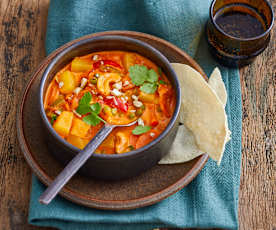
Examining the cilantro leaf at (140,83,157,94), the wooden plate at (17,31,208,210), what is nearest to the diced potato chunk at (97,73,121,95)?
the cilantro leaf at (140,83,157,94)

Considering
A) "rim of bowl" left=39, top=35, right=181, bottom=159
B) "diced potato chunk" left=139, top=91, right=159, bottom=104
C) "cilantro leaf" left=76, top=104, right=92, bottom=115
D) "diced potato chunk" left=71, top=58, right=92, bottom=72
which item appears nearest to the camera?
"rim of bowl" left=39, top=35, right=181, bottom=159

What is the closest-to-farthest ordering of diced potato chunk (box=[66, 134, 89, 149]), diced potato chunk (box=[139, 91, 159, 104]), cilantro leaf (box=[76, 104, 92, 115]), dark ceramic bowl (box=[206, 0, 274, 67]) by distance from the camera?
1. diced potato chunk (box=[66, 134, 89, 149])
2. cilantro leaf (box=[76, 104, 92, 115])
3. diced potato chunk (box=[139, 91, 159, 104])
4. dark ceramic bowl (box=[206, 0, 274, 67])

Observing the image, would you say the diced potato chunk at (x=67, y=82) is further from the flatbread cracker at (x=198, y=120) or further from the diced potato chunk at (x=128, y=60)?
the flatbread cracker at (x=198, y=120)

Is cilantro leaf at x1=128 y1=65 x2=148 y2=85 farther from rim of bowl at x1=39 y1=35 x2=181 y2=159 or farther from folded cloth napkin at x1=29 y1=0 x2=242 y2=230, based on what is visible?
folded cloth napkin at x1=29 y1=0 x2=242 y2=230

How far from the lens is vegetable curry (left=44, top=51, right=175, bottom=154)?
2.99 metres

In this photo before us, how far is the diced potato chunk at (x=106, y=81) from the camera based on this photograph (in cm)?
318

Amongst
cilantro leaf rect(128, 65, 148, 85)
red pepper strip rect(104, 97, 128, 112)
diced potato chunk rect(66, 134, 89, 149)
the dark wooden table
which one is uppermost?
cilantro leaf rect(128, 65, 148, 85)

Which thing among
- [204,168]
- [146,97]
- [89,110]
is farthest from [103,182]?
[204,168]

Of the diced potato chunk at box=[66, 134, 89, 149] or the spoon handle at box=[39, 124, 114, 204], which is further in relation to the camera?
the diced potato chunk at box=[66, 134, 89, 149]

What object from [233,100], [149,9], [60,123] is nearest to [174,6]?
[149,9]

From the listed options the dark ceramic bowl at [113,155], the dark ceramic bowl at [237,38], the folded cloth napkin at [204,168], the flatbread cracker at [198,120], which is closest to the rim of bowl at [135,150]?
the dark ceramic bowl at [113,155]

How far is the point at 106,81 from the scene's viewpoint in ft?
10.6

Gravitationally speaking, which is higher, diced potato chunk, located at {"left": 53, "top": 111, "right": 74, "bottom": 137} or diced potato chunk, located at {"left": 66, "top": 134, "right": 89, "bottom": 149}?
diced potato chunk, located at {"left": 53, "top": 111, "right": 74, "bottom": 137}

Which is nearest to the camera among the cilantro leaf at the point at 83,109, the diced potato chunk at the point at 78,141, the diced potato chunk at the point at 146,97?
the diced potato chunk at the point at 78,141
